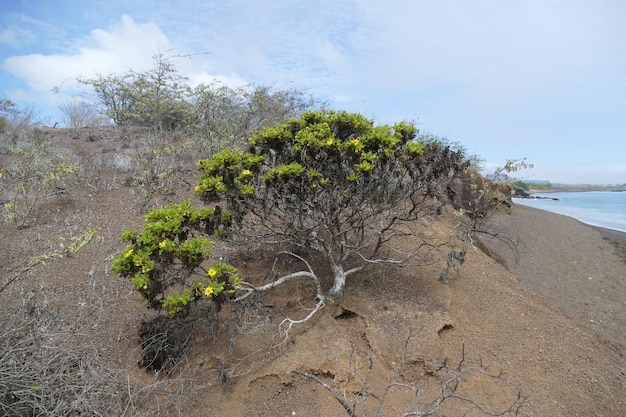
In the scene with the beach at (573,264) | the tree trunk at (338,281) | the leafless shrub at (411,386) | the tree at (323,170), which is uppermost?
the tree at (323,170)

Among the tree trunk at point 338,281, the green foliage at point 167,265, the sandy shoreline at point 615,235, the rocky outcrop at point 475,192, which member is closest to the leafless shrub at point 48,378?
the green foliage at point 167,265

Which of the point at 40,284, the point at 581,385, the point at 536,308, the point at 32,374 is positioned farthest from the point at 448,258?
the point at 40,284

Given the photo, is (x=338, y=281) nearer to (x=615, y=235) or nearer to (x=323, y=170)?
(x=323, y=170)

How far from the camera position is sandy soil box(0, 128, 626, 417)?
388 cm

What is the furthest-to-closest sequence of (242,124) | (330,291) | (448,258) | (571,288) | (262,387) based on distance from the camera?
1. (242,124)
2. (571,288)
3. (448,258)
4. (330,291)
5. (262,387)

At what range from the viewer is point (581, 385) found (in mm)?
4453

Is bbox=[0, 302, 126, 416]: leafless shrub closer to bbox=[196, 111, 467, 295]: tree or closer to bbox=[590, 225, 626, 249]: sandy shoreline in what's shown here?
bbox=[196, 111, 467, 295]: tree

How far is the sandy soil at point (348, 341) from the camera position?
12.7 feet

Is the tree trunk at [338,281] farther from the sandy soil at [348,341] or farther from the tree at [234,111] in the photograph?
the tree at [234,111]

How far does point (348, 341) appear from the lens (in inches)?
174

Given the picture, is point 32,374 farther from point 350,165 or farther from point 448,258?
point 448,258

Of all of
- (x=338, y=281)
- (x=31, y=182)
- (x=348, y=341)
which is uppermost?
(x=31, y=182)

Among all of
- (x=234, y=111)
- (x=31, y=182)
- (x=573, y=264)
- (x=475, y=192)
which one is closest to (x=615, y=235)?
(x=573, y=264)

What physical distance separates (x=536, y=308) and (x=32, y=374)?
19.5 ft
